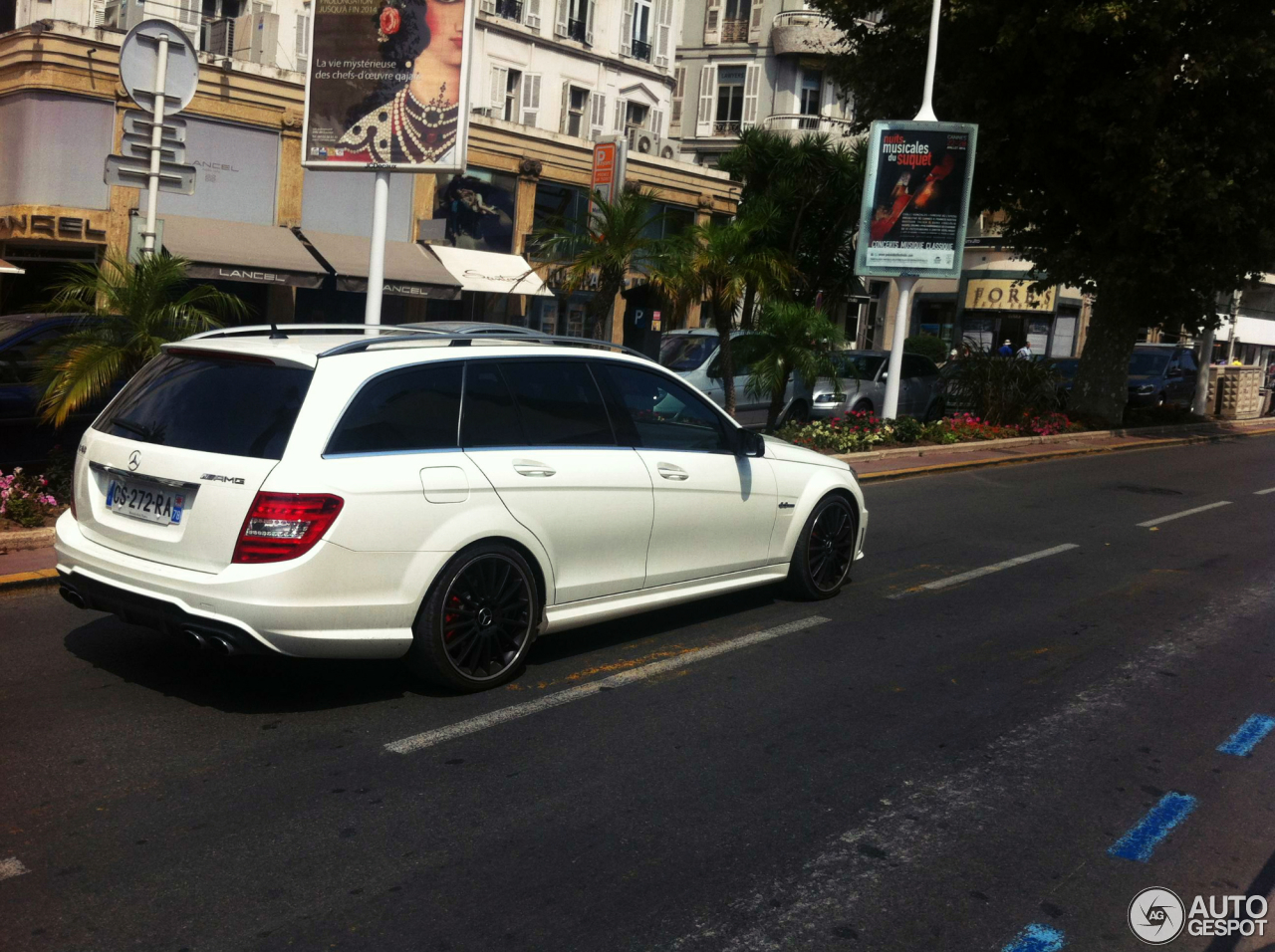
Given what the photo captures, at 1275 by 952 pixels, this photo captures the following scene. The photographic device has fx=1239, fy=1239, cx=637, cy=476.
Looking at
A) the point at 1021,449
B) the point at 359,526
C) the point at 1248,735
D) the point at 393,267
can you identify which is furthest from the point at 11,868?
the point at 393,267

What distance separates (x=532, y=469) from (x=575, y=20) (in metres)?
31.2

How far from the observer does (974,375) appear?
2172cm

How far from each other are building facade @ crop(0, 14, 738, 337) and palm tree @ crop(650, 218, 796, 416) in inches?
86.0

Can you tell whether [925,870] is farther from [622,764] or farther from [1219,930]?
[622,764]

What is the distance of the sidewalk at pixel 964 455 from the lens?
7.64m

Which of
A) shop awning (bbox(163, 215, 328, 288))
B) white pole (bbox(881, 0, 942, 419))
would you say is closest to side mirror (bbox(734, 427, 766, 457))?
white pole (bbox(881, 0, 942, 419))

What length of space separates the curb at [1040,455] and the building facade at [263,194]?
606 cm

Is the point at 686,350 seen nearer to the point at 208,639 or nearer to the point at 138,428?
the point at 138,428

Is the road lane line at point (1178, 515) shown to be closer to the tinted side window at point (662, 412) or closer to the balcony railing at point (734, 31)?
the tinted side window at point (662, 412)

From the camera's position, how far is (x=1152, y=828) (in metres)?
4.62

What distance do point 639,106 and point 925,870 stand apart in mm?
35135

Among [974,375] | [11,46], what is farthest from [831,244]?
[11,46]

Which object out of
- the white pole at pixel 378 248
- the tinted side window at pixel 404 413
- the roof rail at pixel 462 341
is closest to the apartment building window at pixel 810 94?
the white pole at pixel 378 248

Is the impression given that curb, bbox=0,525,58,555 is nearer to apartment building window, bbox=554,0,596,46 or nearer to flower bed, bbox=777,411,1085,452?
flower bed, bbox=777,411,1085,452
